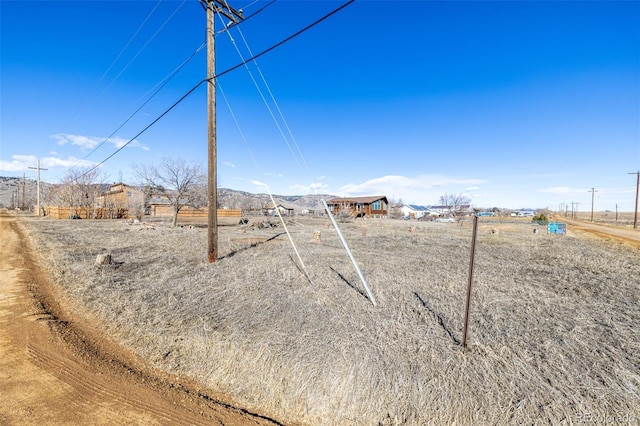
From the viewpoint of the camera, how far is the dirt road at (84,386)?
2840 mm

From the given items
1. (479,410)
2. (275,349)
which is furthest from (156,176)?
(479,410)

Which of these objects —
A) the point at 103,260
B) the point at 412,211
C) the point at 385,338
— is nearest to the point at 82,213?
the point at 103,260

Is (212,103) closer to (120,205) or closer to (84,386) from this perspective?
(84,386)

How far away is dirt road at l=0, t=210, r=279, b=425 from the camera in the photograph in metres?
2.84

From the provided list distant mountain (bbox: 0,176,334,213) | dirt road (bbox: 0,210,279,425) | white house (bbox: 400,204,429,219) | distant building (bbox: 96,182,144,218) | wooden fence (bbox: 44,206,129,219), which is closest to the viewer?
dirt road (bbox: 0,210,279,425)

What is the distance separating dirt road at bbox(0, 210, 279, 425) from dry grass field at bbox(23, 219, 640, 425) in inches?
9.7

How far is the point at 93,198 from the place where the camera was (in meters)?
43.4

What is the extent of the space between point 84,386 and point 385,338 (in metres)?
4.00

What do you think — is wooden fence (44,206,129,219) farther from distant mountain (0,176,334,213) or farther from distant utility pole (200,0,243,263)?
distant utility pole (200,0,243,263)

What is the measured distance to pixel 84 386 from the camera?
3.26 m

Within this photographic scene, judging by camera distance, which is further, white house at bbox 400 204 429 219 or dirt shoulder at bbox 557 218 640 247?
white house at bbox 400 204 429 219

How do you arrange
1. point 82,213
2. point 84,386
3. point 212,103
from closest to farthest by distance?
point 84,386 < point 212,103 < point 82,213

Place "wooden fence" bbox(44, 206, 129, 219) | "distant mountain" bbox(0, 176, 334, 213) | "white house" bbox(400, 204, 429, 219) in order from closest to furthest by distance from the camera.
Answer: "wooden fence" bbox(44, 206, 129, 219) → "distant mountain" bbox(0, 176, 334, 213) → "white house" bbox(400, 204, 429, 219)

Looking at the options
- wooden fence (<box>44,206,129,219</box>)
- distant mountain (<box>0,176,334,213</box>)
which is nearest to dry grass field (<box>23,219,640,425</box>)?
wooden fence (<box>44,206,129,219</box>)
